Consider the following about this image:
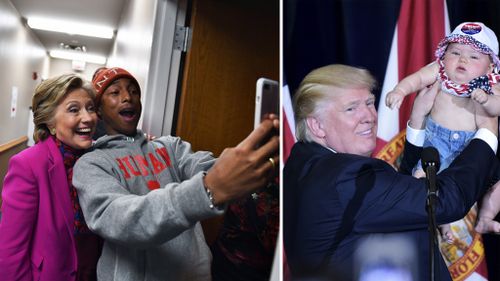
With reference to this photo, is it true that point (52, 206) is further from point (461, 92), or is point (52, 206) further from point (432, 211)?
point (461, 92)

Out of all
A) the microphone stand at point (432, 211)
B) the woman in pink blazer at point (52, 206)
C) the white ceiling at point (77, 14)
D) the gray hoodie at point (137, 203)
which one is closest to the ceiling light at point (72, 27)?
the white ceiling at point (77, 14)

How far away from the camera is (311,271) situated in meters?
0.72

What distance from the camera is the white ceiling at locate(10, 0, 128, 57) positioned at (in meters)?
1.04

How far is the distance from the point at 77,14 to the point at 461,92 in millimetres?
950

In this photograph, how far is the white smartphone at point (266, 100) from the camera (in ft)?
1.64

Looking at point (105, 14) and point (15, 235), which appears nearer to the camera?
point (15, 235)

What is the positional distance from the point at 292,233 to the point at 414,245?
214mm

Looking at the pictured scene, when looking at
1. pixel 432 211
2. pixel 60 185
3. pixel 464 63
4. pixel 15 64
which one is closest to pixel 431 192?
pixel 432 211

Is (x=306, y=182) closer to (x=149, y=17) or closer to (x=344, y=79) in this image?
(x=344, y=79)

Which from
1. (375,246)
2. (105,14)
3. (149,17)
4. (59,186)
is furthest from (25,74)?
(375,246)

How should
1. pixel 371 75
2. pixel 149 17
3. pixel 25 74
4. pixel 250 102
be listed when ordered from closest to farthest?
pixel 250 102, pixel 371 75, pixel 149 17, pixel 25 74

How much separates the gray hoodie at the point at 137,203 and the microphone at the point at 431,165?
0.38m

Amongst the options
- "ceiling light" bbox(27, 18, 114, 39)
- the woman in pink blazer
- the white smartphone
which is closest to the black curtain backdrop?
the white smartphone

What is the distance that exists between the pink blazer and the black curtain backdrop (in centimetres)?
46
